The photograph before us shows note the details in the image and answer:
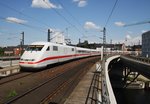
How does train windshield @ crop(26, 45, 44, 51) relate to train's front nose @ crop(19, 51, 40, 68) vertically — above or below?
above

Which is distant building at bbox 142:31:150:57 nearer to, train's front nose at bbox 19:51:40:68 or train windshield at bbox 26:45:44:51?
train windshield at bbox 26:45:44:51

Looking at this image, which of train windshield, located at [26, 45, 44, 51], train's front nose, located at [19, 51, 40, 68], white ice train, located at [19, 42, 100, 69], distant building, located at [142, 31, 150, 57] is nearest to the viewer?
train's front nose, located at [19, 51, 40, 68]

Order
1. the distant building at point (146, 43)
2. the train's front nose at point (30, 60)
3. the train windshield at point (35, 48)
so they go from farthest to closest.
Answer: the distant building at point (146, 43), the train windshield at point (35, 48), the train's front nose at point (30, 60)

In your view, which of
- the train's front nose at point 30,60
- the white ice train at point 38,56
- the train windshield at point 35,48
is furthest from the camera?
the train windshield at point 35,48

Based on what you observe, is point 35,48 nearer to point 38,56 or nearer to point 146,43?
point 38,56

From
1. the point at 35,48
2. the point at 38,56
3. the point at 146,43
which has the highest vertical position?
the point at 146,43

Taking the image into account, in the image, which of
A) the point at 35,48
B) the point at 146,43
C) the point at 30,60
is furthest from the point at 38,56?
the point at 146,43

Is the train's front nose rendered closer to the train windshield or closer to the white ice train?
the white ice train

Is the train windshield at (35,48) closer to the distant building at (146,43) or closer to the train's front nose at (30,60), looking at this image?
the train's front nose at (30,60)

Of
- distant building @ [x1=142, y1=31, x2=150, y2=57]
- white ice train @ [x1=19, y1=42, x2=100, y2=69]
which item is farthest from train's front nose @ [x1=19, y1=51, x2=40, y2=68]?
distant building @ [x1=142, y1=31, x2=150, y2=57]

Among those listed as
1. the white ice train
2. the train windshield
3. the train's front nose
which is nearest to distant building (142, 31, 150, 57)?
the white ice train

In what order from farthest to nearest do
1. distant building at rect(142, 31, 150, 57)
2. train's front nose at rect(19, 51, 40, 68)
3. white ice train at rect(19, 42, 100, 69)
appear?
distant building at rect(142, 31, 150, 57) < white ice train at rect(19, 42, 100, 69) < train's front nose at rect(19, 51, 40, 68)

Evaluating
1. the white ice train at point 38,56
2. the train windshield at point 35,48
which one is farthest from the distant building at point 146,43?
the train windshield at point 35,48

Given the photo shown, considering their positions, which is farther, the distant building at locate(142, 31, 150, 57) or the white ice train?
the distant building at locate(142, 31, 150, 57)
